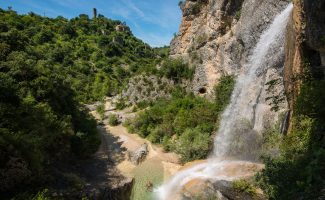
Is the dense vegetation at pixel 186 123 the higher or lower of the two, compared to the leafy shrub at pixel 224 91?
lower

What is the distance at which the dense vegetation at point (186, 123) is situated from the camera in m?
20.1

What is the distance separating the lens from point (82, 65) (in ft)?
169

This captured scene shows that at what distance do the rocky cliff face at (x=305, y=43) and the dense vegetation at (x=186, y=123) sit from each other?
8109 mm

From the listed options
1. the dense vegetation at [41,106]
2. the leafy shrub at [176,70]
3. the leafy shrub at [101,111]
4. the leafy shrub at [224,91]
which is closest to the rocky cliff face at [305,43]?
the leafy shrub at [224,91]

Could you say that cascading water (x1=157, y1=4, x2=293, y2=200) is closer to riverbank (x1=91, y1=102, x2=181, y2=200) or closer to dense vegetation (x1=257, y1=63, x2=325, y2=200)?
riverbank (x1=91, y1=102, x2=181, y2=200)

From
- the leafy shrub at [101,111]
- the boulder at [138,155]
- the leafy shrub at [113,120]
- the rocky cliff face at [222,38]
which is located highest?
the rocky cliff face at [222,38]

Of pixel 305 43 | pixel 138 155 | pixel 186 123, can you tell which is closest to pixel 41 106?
pixel 138 155

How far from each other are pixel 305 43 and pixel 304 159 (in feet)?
15.6

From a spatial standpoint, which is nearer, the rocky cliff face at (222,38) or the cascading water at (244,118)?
the cascading water at (244,118)

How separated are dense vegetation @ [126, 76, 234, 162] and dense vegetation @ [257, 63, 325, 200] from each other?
7.59 meters

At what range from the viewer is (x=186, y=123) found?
77.5 feet

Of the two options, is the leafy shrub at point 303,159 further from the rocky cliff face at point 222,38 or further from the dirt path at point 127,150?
the dirt path at point 127,150

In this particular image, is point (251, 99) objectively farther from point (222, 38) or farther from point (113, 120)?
point (113, 120)

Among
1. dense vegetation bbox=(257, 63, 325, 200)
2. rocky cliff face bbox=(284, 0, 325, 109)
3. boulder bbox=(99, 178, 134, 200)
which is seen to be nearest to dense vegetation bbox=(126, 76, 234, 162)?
boulder bbox=(99, 178, 134, 200)
